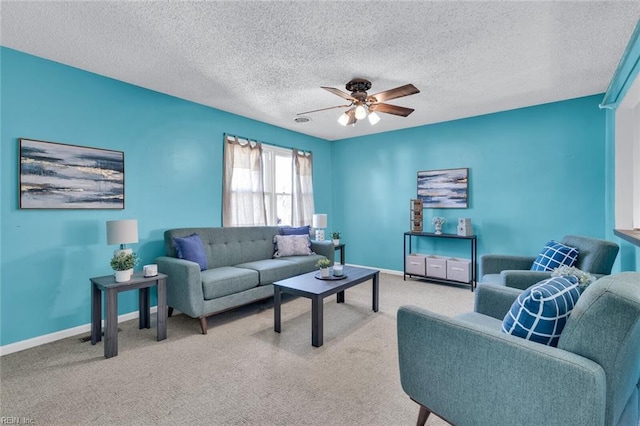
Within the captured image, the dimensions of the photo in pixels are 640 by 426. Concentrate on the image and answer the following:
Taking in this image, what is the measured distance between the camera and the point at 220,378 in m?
2.24

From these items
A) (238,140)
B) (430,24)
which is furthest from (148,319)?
(430,24)

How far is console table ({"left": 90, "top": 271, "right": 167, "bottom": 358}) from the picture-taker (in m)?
2.54

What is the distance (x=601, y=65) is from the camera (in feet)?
9.71

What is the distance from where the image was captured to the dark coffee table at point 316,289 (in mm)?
2707

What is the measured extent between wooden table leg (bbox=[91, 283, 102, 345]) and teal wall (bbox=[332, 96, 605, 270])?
426cm

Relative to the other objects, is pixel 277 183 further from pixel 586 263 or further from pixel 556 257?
pixel 586 263

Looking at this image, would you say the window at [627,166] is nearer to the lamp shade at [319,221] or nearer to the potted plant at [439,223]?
the potted plant at [439,223]

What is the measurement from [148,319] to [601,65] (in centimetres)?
517

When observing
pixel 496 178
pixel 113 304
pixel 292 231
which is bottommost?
pixel 113 304

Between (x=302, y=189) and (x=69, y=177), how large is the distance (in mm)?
3427

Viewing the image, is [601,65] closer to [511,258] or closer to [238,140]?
[511,258]

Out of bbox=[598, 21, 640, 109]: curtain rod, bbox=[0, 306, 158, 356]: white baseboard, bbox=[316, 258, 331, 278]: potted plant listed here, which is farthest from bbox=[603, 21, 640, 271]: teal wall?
bbox=[0, 306, 158, 356]: white baseboard

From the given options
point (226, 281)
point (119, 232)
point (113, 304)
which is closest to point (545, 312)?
point (226, 281)

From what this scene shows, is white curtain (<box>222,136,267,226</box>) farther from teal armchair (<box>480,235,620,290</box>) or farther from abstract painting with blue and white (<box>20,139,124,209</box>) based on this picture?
teal armchair (<box>480,235,620,290</box>)
